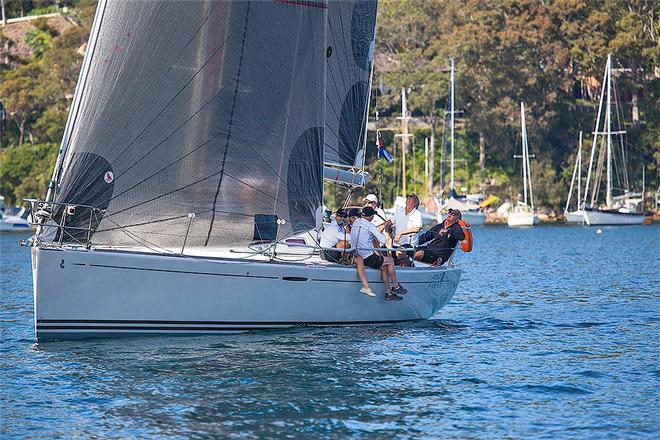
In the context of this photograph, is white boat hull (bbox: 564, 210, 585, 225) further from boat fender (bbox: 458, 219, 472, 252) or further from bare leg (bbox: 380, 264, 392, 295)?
bare leg (bbox: 380, 264, 392, 295)

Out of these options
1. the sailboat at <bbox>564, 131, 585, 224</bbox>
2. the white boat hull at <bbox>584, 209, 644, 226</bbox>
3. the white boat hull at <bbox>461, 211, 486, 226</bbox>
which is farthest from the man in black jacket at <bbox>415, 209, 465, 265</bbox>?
the sailboat at <bbox>564, 131, 585, 224</bbox>

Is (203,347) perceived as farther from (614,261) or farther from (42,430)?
(614,261)

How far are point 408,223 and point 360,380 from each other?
514cm

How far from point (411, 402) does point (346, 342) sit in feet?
11.6

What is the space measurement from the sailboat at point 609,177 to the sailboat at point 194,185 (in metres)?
45.7

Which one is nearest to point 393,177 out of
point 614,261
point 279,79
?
point 614,261

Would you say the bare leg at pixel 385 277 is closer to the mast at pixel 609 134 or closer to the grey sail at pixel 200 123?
the grey sail at pixel 200 123

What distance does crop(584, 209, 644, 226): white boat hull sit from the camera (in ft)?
197

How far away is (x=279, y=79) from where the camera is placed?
52.0 ft

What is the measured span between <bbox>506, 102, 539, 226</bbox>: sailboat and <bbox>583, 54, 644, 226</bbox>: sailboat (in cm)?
300

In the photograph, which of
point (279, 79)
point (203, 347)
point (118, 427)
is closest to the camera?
point (118, 427)

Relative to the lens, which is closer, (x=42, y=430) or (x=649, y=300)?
(x=42, y=430)

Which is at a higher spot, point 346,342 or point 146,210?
point 146,210

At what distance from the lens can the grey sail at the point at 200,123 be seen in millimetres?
14664
